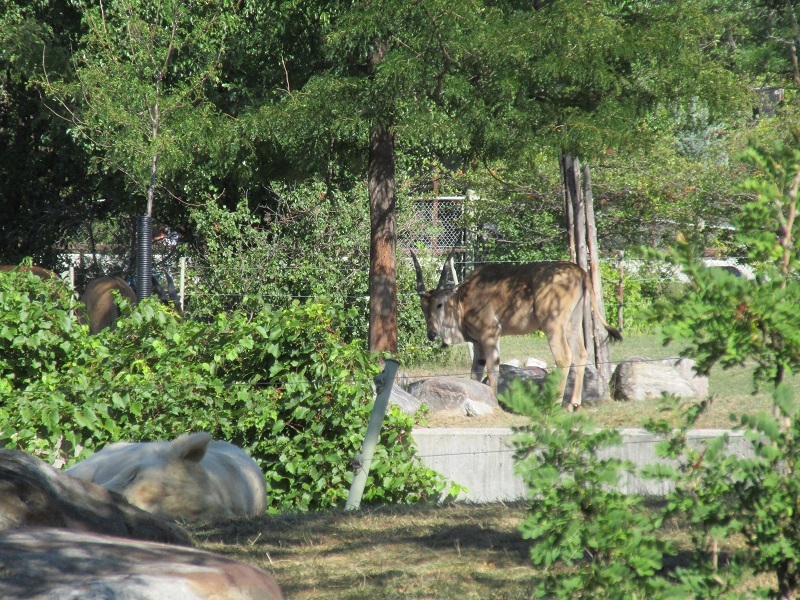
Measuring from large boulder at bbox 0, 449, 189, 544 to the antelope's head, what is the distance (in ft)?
26.2

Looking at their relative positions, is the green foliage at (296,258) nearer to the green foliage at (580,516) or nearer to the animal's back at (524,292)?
the animal's back at (524,292)

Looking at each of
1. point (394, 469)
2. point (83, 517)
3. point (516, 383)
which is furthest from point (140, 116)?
point (516, 383)

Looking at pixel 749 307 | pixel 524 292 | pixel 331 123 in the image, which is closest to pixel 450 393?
pixel 524 292

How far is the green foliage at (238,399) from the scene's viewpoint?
7129 mm

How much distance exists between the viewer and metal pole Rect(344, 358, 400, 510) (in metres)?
6.23

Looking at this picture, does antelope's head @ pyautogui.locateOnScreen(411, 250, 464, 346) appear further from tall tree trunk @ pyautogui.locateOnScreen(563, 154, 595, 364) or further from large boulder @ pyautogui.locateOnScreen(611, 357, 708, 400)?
large boulder @ pyautogui.locateOnScreen(611, 357, 708, 400)

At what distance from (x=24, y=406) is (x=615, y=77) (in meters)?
6.53

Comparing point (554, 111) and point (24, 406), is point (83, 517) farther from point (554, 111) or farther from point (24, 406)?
point (554, 111)

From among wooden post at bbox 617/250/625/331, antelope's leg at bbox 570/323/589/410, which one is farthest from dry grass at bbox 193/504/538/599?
wooden post at bbox 617/250/625/331

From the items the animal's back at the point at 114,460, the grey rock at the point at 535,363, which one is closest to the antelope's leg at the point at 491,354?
the grey rock at the point at 535,363

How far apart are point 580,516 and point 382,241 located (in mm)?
8890

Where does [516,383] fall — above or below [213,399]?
above

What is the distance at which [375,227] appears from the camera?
1118 centimetres

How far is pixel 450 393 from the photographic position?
1077 cm
